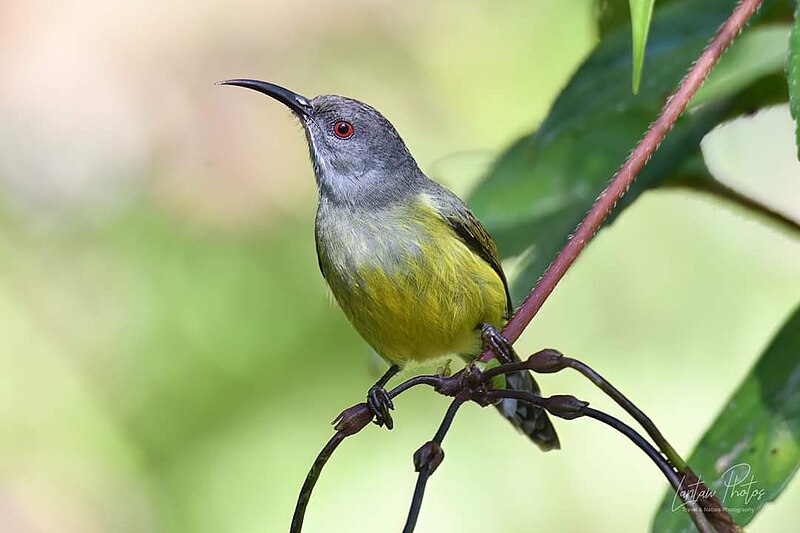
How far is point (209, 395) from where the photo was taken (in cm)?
556

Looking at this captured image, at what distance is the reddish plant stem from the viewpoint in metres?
1.75

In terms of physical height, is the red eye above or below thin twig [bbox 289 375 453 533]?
above

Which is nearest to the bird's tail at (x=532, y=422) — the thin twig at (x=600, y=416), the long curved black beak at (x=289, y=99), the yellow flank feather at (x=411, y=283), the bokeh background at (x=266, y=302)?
the yellow flank feather at (x=411, y=283)

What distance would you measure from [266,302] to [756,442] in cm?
358

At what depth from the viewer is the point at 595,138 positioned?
10.5 feet

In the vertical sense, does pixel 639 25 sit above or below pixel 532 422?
below

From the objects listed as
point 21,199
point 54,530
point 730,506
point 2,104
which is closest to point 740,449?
point 730,506

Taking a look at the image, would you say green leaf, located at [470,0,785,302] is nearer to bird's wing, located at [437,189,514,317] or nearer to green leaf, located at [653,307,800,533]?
bird's wing, located at [437,189,514,317]

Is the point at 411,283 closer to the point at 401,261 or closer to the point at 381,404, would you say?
the point at 401,261

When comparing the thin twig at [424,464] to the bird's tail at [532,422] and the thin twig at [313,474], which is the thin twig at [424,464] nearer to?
the thin twig at [313,474]

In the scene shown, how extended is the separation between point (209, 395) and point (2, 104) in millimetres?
2419

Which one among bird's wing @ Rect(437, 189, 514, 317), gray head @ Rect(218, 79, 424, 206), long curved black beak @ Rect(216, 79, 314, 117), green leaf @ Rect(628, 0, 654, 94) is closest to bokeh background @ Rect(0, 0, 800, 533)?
gray head @ Rect(218, 79, 424, 206)

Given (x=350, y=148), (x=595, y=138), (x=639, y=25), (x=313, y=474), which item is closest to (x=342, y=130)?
(x=350, y=148)

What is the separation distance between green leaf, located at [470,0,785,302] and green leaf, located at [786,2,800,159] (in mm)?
663
